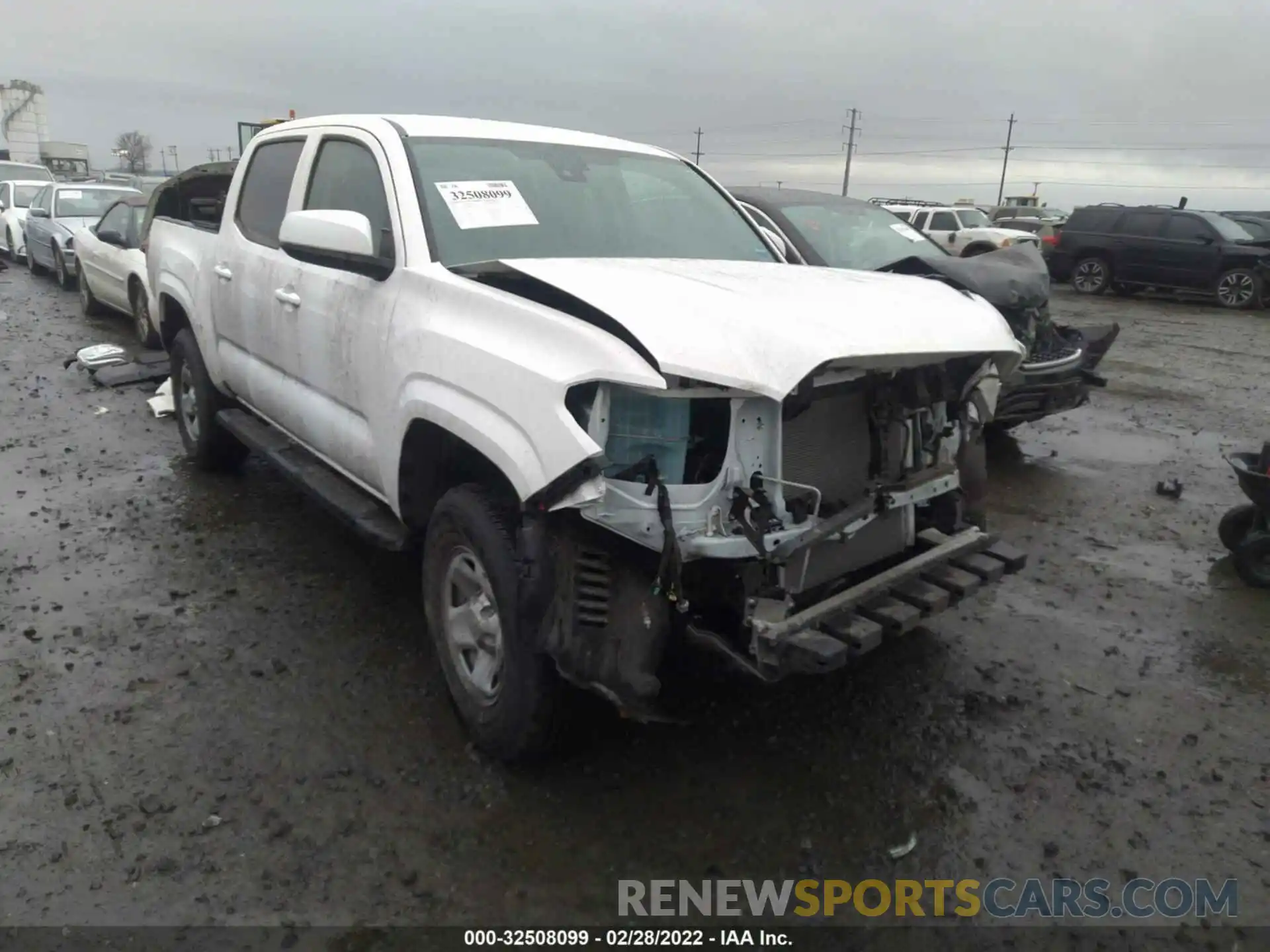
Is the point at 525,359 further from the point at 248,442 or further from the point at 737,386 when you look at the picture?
the point at 248,442

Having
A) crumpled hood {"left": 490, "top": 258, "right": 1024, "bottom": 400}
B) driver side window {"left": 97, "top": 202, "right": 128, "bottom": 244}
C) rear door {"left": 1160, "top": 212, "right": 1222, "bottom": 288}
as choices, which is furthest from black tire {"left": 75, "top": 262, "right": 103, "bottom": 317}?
rear door {"left": 1160, "top": 212, "right": 1222, "bottom": 288}

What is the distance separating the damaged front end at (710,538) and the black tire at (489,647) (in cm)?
17

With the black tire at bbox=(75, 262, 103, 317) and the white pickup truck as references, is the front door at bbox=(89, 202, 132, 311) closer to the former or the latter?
the black tire at bbox=(75, 262, 103, 317)

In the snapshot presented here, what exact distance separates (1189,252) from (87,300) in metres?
18.8

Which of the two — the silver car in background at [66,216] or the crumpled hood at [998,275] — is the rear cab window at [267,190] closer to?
the crumpled hood at [998,275]

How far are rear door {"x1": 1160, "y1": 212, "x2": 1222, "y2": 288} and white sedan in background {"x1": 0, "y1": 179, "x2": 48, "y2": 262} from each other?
832 inches

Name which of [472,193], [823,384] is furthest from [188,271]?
[823,384]

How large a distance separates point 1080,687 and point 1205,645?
0.85m

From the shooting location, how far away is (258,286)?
14.7ft

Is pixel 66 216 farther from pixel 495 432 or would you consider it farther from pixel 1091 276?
pixel 1091 276

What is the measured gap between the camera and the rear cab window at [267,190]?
14.8 ft

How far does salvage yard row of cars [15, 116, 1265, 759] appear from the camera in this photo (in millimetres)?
2604

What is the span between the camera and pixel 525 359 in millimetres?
2709

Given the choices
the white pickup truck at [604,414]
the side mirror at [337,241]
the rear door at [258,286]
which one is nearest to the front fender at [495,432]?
the white pickup truck at [604,414]
